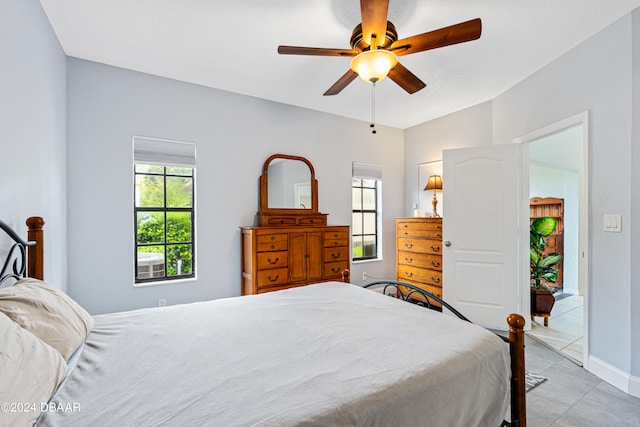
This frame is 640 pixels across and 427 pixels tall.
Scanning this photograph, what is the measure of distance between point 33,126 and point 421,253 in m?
3.90

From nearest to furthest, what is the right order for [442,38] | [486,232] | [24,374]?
[24,374]
[442,38]
[486,232]

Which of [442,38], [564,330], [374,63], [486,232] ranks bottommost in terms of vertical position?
[564,330]

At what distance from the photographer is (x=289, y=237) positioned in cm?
347

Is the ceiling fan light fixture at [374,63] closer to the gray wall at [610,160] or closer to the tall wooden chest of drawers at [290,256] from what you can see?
the gray wall at [610,160]

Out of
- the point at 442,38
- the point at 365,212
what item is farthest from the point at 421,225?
the point at 442,38

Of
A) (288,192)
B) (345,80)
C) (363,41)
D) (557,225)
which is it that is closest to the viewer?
(363,41)

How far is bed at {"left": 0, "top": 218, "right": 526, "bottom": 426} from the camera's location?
0.84m

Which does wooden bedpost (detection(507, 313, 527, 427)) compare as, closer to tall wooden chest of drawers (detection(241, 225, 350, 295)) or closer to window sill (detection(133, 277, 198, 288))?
tall wooden chest of drawers (detection(241, 225, 350, 295))

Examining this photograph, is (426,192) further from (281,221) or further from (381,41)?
(381,41)

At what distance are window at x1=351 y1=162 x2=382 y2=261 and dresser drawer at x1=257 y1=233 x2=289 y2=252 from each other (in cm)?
141

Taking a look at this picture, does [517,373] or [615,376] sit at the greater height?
[517,373]

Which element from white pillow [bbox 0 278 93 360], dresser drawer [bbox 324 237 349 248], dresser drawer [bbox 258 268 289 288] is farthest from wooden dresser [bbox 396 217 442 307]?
white pillow [bbox 0 278 93 360]

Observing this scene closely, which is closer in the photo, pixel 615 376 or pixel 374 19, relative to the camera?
pixel 374 19

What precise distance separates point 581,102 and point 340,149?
103 inches
